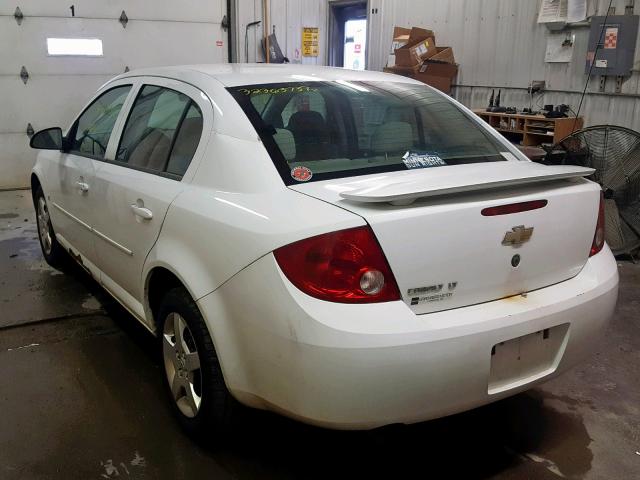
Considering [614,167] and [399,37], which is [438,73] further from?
[614,167]

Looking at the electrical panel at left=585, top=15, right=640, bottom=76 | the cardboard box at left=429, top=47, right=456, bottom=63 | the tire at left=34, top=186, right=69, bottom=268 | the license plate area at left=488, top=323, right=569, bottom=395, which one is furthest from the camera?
the cardboard box at left=429, top=47, right=456, bottom=63

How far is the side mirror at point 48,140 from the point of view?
340 cm

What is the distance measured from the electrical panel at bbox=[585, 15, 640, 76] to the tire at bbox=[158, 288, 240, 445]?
4314 millimetres

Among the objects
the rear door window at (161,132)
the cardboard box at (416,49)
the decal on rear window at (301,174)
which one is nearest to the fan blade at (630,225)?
the cardboard box at (416,49)

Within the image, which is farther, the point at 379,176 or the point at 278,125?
the point at 278,125

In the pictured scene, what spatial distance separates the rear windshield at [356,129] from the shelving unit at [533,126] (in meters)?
2.97

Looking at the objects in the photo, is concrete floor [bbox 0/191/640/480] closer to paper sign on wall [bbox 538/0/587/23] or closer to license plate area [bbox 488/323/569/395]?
license plate area [bbox 488/323/569/395]

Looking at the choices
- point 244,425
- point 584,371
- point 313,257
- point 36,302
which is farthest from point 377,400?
point 36,302

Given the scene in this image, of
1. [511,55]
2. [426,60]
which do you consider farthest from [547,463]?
[426,60]

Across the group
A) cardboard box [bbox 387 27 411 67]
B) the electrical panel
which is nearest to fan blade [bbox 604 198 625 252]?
the electrical panel

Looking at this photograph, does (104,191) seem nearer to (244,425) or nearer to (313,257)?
(244,425)

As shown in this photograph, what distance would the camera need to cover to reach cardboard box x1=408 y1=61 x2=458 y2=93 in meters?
6.45

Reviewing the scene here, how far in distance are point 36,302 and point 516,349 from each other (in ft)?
9.92

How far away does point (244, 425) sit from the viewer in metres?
2.15
